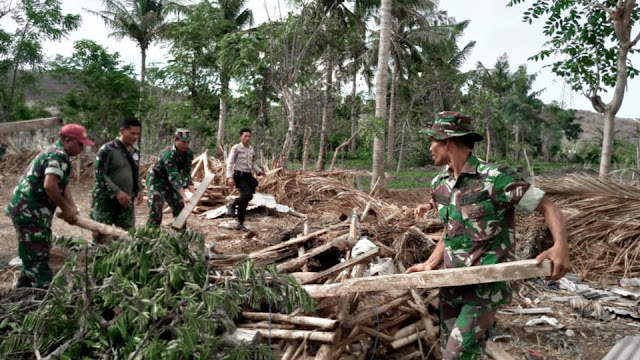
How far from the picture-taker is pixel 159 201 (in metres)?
5.94

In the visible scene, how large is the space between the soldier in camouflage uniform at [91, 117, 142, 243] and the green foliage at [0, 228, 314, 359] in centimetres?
185

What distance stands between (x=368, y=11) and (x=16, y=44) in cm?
1515

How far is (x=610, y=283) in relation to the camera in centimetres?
589

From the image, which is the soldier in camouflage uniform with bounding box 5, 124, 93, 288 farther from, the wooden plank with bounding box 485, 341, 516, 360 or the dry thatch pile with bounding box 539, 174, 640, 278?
the dry thatch pile with bounding box 539, 174, 640, 278

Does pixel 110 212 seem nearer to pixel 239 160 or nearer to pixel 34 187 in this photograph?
pixel 34 187

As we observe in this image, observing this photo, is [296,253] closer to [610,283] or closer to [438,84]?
[610,283]

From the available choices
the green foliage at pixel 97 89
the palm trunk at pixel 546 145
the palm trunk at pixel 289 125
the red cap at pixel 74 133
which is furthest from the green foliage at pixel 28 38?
the palm trunk at pixel 546 145

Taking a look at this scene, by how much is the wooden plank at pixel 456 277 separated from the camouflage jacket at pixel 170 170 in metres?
3.57

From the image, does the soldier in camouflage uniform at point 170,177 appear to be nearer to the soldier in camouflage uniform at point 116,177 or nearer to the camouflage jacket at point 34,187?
the soldier in camouflage uniform at point 116,177

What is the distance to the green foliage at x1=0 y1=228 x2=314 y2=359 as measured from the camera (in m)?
2.62

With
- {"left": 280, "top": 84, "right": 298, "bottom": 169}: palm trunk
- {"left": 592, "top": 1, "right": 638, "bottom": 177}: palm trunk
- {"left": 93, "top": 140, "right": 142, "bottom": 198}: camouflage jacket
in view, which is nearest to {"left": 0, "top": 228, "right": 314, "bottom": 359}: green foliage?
{"left": 93, "top": 140, "right": 142, "bottom": 198}: camouflage jacket

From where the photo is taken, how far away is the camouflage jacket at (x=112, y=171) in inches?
193

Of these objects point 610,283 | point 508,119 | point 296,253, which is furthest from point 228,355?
point 508,119

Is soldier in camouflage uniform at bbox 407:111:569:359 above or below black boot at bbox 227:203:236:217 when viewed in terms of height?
above
